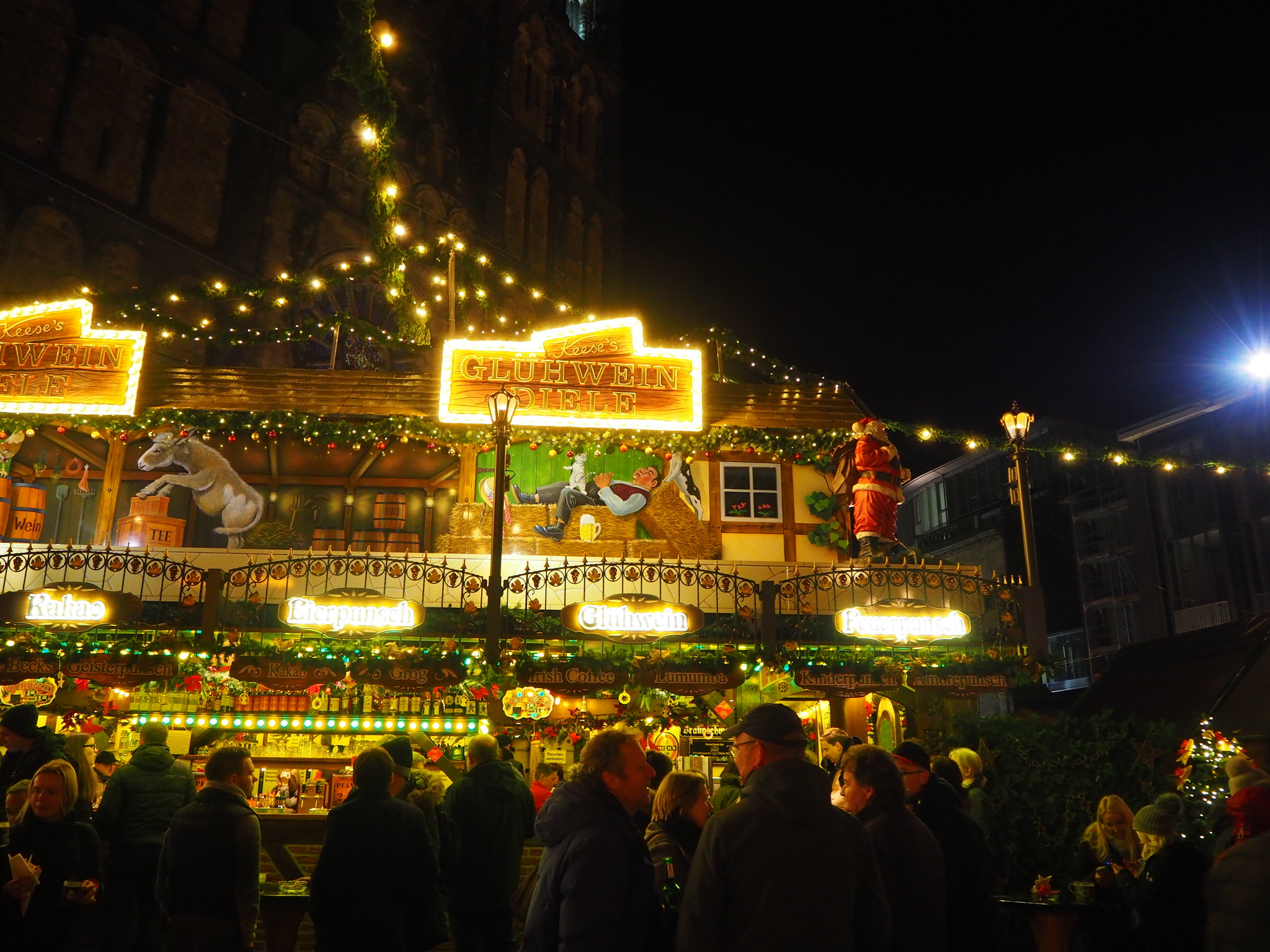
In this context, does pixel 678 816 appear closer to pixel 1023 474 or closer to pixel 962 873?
pixel 962 873

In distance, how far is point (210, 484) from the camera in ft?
51.9

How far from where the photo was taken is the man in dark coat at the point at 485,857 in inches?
248

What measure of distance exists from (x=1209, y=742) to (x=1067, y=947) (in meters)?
6.54

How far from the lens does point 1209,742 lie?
1191 centimetres

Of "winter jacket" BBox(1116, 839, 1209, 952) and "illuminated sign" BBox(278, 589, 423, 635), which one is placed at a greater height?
"illuminated sign" BBox(278, 589, 423, 635)

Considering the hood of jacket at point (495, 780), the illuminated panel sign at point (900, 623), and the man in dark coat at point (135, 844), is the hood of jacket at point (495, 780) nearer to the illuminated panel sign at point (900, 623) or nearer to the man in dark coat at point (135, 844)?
the man in dark coat at point (135, 844)

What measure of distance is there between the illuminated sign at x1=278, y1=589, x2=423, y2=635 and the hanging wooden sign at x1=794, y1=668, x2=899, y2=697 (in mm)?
4518

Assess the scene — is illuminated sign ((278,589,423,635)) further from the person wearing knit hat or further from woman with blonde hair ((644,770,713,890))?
the person wearing knit hat

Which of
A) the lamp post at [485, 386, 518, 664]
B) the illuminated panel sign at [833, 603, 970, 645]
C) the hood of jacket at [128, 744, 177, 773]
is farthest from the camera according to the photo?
the illuminated panel sign at [833, 603, 970, 645]

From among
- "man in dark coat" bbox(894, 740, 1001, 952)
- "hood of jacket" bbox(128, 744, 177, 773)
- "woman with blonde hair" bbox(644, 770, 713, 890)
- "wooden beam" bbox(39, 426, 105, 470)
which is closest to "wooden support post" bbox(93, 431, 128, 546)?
"wooden beam" bbox(39, 426, 105, 470)

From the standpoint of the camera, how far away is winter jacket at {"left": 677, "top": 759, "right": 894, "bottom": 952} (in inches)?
131

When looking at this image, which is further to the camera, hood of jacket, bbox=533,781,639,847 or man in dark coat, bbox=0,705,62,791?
man in dark coat, bbox=0,705,62,791

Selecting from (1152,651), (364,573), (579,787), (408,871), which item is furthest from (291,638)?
(1152,651)

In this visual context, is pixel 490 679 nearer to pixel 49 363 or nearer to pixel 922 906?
pixel 922 906
